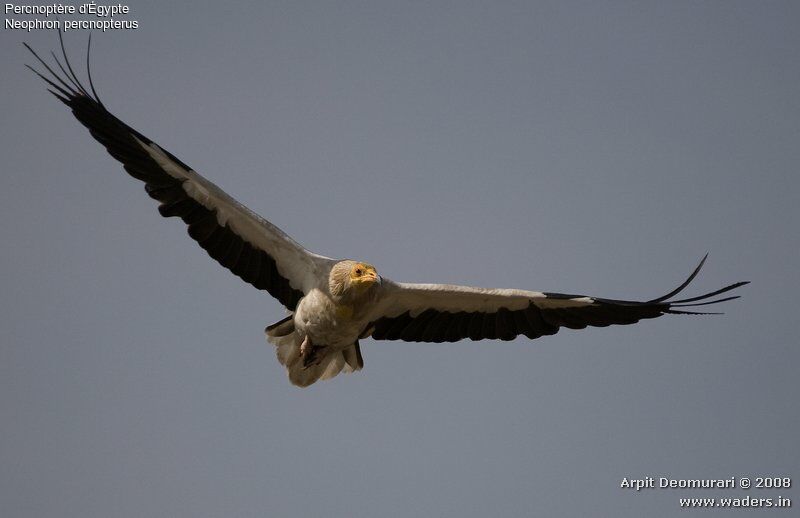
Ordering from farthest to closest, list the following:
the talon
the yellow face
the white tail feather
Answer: the white tail feather
the talon
the yellow face

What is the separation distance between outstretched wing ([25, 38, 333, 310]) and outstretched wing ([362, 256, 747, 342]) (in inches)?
38.2

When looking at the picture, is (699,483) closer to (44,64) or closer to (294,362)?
(294,362)

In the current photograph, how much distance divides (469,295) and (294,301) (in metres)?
1.75

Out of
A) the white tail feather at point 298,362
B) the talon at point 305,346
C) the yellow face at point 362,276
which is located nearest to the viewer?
the yellow face at point 362,276

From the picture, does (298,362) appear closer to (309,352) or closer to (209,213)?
(309,352)

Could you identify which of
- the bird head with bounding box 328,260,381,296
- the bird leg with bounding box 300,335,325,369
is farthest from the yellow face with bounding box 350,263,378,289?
the bird leg with bounding box 300,335,325,369

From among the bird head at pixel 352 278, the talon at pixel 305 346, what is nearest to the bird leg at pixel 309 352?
the talon at pixel 305 346

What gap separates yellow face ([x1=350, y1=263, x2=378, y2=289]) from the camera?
12.1m

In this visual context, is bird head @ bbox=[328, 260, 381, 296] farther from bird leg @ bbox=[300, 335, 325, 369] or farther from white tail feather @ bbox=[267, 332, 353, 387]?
white tail feather @ bbox=[267, 332, 353, 387]

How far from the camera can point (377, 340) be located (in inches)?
519

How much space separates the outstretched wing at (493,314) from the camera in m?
12.9

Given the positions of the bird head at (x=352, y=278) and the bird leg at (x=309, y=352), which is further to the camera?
the bird leg at (x=309, y=352)

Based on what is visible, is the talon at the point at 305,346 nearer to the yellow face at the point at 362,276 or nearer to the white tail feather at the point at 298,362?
the white tail feather at the point at 298,362

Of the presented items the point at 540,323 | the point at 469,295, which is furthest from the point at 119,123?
the point at 540,323
